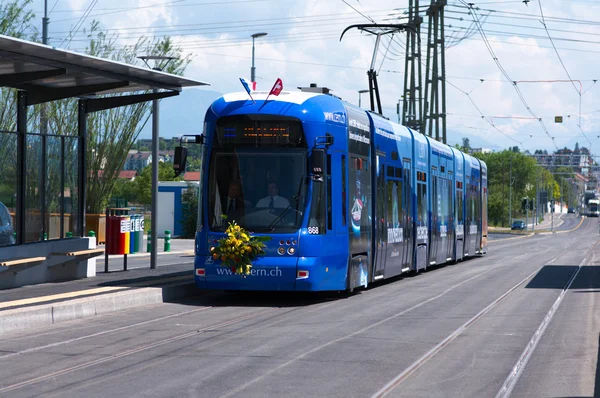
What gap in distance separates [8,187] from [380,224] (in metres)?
7.19

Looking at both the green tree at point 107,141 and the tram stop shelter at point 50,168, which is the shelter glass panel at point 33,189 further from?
the green tree at point 107,141

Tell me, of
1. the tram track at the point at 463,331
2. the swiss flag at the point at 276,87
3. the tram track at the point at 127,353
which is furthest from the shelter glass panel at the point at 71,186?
the tram track at the point at 463,331

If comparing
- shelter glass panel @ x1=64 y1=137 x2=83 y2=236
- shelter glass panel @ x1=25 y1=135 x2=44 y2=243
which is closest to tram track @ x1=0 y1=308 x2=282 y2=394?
shelter glass panel @ x1=25 y1=135 x2=44 y2=243

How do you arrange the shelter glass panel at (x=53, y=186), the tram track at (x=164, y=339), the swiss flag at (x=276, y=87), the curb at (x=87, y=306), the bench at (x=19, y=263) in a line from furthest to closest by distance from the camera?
the shelter glass panel at (x=53, y=186)
the swiss flag at (x=276, y=87)
the bench at (x=19, y=263)
the curb at (x=87, y=306)
the tram track at (x=164, y=339)

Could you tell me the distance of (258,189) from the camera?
1633 cm

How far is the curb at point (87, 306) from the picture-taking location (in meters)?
12.9

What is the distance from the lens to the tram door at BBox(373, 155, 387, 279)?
19.6 metres

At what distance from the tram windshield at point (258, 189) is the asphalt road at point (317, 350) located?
4.79 feet

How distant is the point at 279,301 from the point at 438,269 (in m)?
12.3

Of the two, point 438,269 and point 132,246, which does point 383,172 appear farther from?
point 132,246

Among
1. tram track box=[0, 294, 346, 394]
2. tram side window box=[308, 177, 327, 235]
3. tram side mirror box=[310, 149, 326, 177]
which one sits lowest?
tram track box=[0, 294, 346, 394]

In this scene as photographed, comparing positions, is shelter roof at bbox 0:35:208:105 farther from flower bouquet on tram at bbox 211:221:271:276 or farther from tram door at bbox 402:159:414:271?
tram door at bbox 402:159:414:271

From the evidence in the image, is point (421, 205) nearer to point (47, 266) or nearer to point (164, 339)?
point (47, 266)

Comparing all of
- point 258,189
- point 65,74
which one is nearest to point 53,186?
point 65,74
